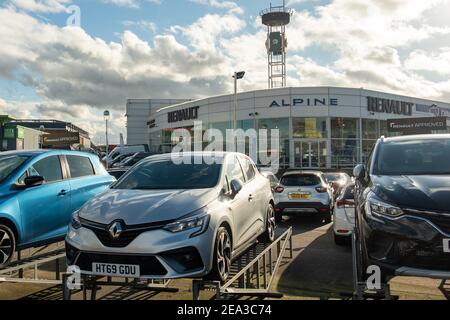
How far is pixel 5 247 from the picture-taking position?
5793 millimetres

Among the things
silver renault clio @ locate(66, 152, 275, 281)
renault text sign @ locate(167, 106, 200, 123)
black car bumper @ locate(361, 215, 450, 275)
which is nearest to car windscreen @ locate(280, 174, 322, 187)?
silver renault clio @ locate(66, 152, 275, 281)

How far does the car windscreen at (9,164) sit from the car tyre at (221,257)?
3.45 meters

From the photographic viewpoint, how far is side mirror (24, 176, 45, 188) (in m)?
6.12

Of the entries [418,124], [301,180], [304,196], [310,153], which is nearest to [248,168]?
[304,196]

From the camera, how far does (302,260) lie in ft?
24.7

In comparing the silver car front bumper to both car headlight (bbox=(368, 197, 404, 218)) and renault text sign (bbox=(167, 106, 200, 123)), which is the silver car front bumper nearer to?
car headlight (bbox=(368, 197, 404, 218))

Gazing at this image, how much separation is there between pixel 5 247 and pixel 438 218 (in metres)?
5.33

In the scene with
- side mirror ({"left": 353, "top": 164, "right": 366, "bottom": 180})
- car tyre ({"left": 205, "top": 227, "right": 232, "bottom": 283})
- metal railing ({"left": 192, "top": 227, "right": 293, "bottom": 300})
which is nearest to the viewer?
metal railing ({"left": 192, "top": 227, "right": 293, "bottom": 300})

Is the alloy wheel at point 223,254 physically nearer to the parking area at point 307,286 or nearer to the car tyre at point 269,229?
the parking area at point 307,286

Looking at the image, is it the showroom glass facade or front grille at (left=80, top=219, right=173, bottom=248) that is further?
the showroom glass facade

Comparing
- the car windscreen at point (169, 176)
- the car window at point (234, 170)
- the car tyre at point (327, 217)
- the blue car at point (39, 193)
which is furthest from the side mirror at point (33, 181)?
the car tyre at point (327, 217)

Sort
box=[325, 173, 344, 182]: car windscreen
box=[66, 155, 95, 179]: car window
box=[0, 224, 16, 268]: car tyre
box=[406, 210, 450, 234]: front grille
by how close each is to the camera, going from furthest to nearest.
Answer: box=[325, 173, 344, 182]: car windscreen → box=[66, 155, 95, 179]: car window → box=[0, 224, 16, 268]: car tyre → box=[406, 210, 450, 234]: front grille

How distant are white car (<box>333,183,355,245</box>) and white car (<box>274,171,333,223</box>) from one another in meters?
3.04

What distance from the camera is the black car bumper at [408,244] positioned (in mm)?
3725
